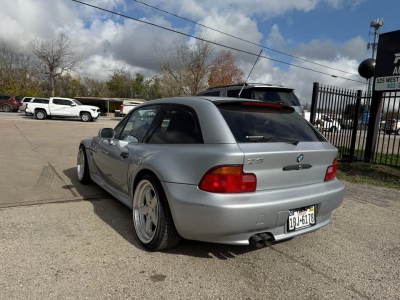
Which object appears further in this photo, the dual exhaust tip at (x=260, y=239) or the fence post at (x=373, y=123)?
the fence post at (x=373, y=123)

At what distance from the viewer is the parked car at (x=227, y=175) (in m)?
2.34

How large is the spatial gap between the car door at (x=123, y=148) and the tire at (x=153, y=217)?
0.35 m

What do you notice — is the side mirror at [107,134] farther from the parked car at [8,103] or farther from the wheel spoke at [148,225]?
the parked car at [8,103]

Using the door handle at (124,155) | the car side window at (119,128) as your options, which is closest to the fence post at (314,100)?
the car side window at (119,128)

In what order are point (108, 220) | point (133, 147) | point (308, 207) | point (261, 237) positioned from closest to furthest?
1. point (261, 237)
2. point (308, 207)
3. point (133, 147)
4. point (108, 220)

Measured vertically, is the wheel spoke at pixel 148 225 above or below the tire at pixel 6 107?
below

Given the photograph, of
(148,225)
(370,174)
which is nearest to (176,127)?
(148,225)

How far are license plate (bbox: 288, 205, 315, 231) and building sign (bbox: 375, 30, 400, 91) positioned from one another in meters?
6.53

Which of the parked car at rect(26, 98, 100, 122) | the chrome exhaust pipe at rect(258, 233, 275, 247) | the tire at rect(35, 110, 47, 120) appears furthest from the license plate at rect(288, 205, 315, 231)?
the tire at rect(35, 110, 47, 120)

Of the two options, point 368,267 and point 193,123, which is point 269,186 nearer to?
point 193,123

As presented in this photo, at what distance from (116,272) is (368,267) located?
7.41 ft

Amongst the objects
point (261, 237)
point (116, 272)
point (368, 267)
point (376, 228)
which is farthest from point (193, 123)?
point (376, 228)

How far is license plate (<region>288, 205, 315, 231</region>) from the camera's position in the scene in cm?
255

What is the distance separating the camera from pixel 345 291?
7.62 feet
